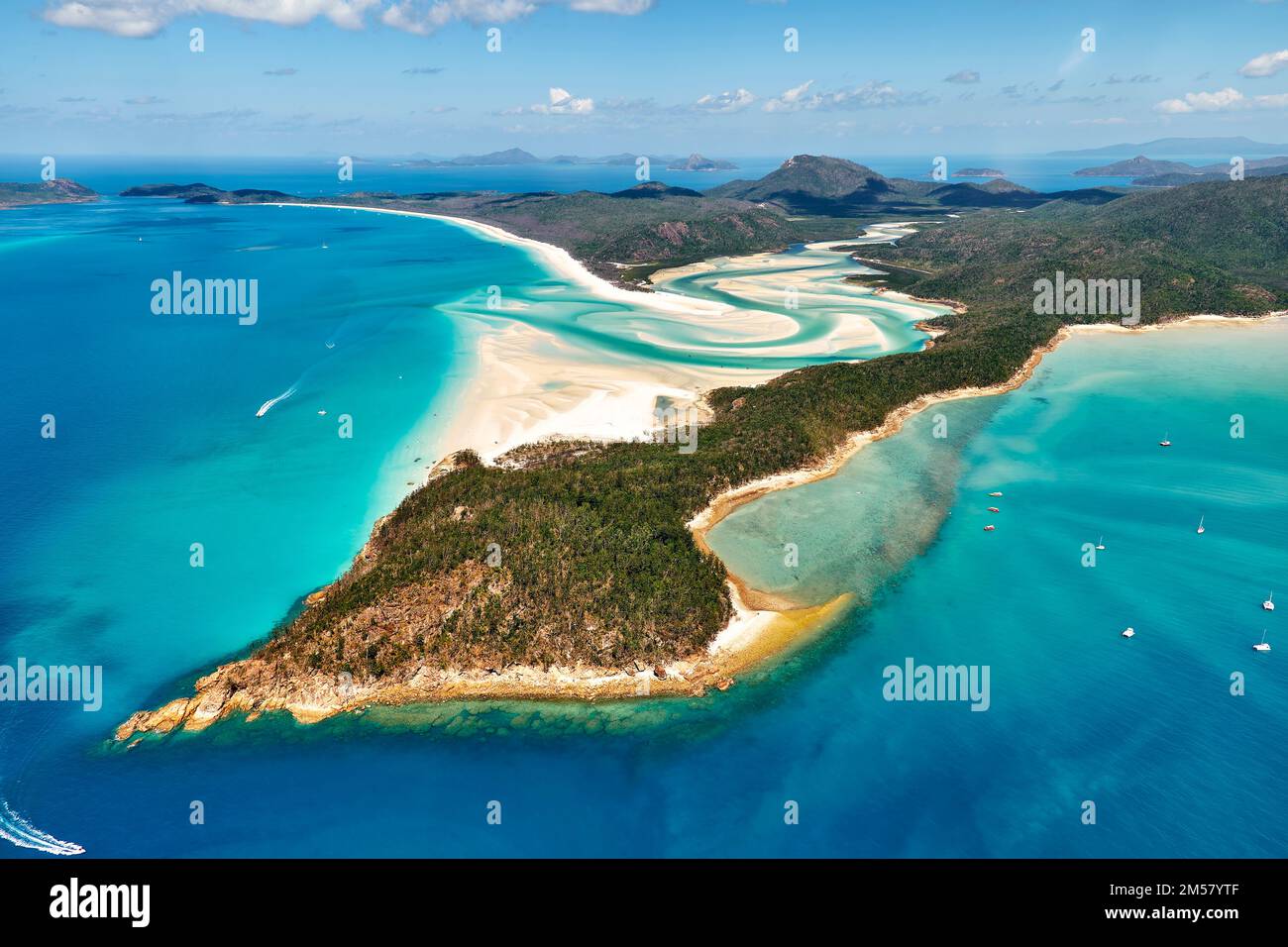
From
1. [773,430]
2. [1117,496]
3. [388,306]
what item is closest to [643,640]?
[773,430]

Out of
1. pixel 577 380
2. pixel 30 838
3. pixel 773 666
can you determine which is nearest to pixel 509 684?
pixel 773 666

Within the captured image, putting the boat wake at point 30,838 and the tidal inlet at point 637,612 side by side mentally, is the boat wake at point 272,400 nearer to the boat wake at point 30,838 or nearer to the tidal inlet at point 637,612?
the tidal inlet at point 637,612

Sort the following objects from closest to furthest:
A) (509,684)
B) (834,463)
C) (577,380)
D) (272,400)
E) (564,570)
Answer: (509,684), (564,570), (834,463), (272,400), (577,380)

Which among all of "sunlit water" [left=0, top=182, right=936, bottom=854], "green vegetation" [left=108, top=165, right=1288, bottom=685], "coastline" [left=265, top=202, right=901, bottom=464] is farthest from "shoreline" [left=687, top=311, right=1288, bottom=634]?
"sunlit water" [left=0, top=182, right=936, bottom=854]

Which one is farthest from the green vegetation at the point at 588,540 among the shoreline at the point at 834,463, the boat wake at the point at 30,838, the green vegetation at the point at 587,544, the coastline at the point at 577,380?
the boat wake at the point at 30,838

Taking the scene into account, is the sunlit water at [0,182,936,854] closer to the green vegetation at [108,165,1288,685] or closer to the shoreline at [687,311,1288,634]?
the green vegetation at [108,165,1288,685]

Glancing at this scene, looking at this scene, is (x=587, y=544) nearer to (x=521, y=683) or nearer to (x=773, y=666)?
(x=521, y=683)
